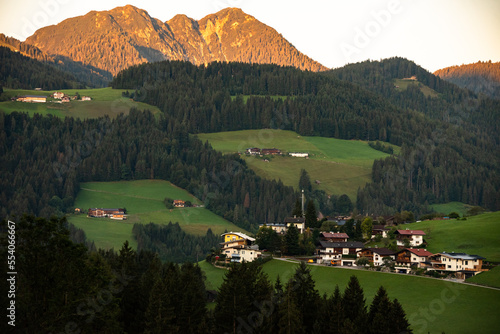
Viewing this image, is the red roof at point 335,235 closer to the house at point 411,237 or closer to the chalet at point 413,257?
the house at point 411,237

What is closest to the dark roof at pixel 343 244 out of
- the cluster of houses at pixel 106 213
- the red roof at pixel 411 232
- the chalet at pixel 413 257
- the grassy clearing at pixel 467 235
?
the red roof at pixel 411 232

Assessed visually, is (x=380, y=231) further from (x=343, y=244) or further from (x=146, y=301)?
(x=146, y=301)

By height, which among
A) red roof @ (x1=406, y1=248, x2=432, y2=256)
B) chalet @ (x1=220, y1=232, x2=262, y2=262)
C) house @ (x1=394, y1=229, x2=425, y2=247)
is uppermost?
house @ (x1=394, y1=229, x2=425, y2=247)

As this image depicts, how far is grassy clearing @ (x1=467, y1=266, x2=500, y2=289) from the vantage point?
246ft

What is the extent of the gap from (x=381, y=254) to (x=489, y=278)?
17275mm

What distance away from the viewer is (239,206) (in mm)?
178125

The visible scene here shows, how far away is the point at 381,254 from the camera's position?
90938mm

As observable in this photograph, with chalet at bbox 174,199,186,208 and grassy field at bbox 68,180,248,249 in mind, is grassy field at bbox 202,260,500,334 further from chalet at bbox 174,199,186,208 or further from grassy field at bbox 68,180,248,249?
chalet at bbox 174,199,186,208

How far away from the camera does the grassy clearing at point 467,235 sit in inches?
3585

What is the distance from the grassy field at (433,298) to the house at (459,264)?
19.2 ft

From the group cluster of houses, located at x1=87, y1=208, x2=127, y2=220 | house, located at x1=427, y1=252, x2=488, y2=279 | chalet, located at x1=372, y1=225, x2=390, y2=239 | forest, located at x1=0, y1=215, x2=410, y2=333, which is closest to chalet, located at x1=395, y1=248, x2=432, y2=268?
house, located at x1=427, y1=252, x2=488, y2=279

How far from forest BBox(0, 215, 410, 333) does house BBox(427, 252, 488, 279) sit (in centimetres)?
2691

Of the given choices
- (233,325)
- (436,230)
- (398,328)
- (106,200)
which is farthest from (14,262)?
(106,200)

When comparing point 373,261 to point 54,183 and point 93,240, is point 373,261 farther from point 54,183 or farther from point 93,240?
point 54,183
